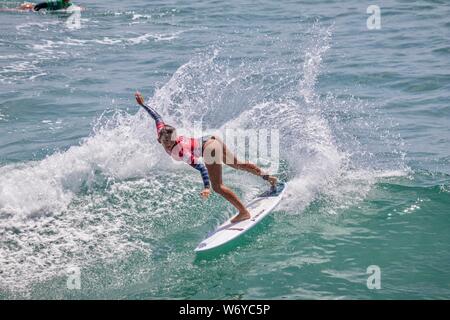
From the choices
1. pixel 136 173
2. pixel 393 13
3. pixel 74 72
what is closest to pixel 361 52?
pixel 393 13

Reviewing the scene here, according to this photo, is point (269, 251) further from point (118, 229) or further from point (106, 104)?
point (106, 104)

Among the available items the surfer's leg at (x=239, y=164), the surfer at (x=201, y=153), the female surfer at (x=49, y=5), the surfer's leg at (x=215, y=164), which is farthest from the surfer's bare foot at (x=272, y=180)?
the female surfer at (x=49, y=5)

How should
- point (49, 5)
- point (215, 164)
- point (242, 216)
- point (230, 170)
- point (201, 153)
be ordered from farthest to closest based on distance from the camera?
point (49, 5) < point (230, 170) < point (242, 216) < point (201, 153) < point (215, 164)

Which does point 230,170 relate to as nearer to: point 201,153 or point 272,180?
point 272,180

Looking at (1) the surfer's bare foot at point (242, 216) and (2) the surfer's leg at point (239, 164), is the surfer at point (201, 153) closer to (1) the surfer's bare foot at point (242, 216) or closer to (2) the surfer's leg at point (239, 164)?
(1) the surfer's bare foot at point (242, 216)

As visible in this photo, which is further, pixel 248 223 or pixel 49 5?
pixel 49 5

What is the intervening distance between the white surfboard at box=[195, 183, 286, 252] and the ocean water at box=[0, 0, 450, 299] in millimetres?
172

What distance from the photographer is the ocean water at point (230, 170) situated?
340 inches

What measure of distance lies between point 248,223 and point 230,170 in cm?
279

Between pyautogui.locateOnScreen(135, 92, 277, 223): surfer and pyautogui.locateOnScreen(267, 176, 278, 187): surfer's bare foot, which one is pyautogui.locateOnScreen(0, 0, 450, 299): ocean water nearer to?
pyautogui.locateOnScreen(267, 176, 278, 187): surfer's bare foot

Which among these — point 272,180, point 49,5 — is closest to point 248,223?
point 272,180

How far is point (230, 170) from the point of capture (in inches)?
489

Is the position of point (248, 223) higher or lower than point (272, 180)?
lower

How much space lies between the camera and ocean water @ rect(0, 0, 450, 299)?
28.3ft
